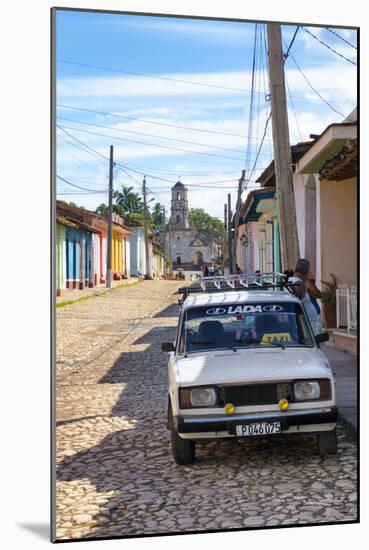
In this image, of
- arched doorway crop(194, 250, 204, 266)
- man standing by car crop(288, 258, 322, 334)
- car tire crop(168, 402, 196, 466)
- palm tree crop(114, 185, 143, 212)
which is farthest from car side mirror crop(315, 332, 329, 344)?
arched doorway crop(194, 250, 204, 266)

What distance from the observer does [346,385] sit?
234 inches

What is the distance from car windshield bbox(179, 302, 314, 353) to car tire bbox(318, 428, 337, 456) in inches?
27.0

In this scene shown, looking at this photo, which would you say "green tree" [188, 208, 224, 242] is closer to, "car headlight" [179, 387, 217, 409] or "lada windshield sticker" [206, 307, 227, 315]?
"lada windshield sticker" [206, 307, 227, 315]

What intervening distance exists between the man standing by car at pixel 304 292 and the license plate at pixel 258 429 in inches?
50.4

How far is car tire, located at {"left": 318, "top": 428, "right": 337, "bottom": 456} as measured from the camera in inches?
227

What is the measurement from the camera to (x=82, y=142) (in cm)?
529

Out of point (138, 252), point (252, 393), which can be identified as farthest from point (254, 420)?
point (138, 252)

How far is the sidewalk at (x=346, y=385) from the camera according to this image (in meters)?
5.82

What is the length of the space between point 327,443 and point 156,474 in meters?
1.16

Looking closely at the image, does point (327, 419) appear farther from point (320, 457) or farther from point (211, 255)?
point (211, 255)

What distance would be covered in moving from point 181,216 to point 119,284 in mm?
1821

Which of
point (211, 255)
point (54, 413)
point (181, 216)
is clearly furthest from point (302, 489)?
point (211, 255)

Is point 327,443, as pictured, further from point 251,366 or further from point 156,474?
A: point 156,474

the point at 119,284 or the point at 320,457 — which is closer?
the point at 320,457
